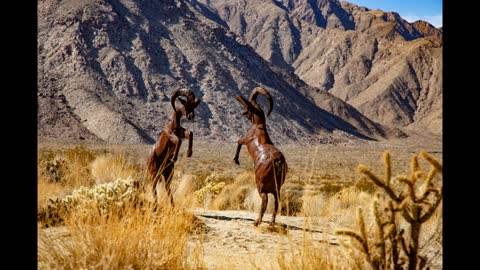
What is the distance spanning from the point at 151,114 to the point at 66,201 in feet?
159

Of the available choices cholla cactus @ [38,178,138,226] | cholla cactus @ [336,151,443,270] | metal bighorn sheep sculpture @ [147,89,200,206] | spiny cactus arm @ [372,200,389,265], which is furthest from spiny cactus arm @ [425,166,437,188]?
metal bighorn sheep sculpture @ [147,89,200,206]

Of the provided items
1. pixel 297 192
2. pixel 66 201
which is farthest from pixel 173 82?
pixel 66 201

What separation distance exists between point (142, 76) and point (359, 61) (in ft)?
214

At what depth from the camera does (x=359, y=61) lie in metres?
109

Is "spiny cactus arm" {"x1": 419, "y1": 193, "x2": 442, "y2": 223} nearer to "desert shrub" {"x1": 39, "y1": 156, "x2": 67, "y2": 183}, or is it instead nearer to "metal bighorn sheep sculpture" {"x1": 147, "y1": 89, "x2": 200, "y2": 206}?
"metal bighorn sheep sculpture" {"x1": 147, "y1": 89, "x2": 200, "y2": 206}

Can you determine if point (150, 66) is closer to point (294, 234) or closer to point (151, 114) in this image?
point (151, 114)

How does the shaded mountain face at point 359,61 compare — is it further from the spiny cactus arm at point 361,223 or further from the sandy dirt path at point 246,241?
the spiny cactus arm at point 361,223

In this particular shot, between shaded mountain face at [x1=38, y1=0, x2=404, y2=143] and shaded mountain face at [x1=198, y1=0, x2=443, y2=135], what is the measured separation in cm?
2282

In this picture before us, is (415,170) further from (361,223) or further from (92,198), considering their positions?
(92,198)

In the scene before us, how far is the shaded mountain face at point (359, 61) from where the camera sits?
98000 mm

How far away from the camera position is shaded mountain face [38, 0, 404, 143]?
2000 inches

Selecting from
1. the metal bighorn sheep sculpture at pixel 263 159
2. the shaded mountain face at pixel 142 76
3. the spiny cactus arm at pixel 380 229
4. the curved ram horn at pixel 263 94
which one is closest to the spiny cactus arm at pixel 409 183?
the spiny cactus arm at pixel 380 229

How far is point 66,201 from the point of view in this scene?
253 inches

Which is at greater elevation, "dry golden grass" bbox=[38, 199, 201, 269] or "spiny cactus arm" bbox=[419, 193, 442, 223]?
"spiny cactus arm" bbox=[419, 193, 442, 223]
